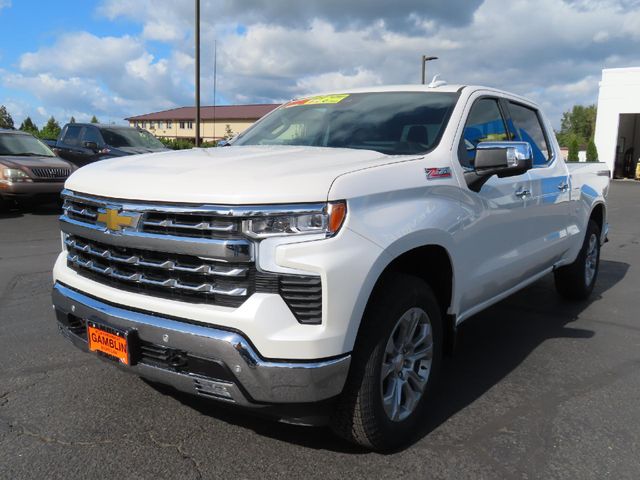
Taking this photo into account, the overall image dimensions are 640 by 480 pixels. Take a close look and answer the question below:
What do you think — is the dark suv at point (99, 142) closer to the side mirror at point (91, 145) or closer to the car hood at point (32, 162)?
the side mirror at point (91, 145)

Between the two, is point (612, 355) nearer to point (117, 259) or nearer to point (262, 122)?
point (262, 122)

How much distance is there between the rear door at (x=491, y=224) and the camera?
3385mm

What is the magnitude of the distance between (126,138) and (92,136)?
808 millimetres

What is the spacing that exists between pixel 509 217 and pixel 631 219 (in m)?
11.8

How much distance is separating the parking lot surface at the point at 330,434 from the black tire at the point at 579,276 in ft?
2.78

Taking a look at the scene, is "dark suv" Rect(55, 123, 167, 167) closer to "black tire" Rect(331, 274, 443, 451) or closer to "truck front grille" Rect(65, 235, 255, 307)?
"truck front grille" Rect(65, 235, 255, 307)

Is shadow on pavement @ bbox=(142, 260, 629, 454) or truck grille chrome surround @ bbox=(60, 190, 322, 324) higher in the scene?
truck grille chrome surround @ bbox=(60, 190, 322, 324)

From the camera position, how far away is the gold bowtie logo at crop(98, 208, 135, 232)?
2.61 m

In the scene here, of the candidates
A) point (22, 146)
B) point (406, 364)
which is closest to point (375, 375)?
point (406, 364)

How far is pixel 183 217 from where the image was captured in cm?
247

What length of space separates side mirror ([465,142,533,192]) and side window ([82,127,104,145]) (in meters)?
12.3

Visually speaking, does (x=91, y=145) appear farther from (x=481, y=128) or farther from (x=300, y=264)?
(x=300, y=264)

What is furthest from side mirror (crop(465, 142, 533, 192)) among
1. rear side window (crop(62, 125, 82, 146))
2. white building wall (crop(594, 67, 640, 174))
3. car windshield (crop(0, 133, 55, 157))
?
white building wall (crop(594, 67, 640, 174))

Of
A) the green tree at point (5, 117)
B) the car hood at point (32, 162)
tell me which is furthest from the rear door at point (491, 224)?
the green tree at point (5, 117)
